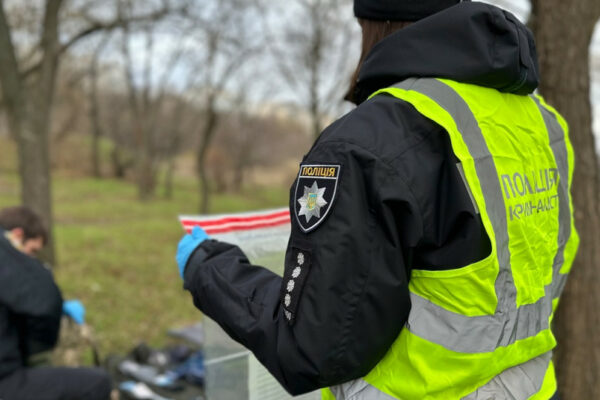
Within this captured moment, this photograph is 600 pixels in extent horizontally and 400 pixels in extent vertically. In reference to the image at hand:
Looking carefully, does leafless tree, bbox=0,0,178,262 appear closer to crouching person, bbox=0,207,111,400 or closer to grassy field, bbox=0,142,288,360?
grassy field, bbox=0,142,288,360

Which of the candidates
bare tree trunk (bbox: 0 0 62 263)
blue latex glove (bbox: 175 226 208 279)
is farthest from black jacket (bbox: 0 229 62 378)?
bare tree trunk (bbox: 0 0 62 263)

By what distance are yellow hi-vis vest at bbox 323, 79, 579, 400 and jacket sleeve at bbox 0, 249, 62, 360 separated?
195 centimetres

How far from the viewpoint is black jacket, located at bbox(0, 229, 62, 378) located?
8.27 ft

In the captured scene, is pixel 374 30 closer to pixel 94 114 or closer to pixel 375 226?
pixel 375 226

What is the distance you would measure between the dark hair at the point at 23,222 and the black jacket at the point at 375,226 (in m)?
2.29

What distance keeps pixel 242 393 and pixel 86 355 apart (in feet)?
10.9

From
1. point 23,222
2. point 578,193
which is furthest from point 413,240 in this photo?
point 23,222

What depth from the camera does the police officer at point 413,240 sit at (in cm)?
95

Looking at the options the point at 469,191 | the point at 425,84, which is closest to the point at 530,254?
the point at 469,191

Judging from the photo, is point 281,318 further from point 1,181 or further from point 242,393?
point 1,181

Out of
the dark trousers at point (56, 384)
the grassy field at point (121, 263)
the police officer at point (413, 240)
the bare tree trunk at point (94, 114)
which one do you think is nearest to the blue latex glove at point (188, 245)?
the police officer at point (413, 240)

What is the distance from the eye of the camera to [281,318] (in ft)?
3.39

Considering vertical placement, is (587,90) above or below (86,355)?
above

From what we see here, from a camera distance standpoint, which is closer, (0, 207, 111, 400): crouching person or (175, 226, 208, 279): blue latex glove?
(175, 226, 208, 279): blue latex glove
